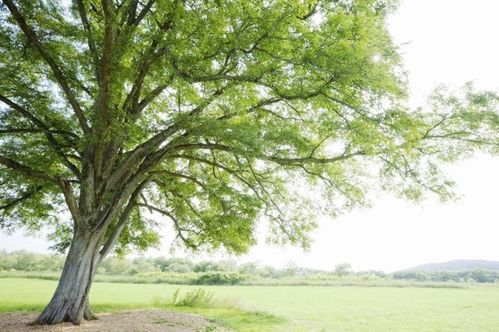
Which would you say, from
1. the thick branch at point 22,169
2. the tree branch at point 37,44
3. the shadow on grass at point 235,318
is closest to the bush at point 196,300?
the shadow on grass at point 235,318

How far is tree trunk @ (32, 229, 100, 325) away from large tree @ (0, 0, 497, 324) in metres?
0.03

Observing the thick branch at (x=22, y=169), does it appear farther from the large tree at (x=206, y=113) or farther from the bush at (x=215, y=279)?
the bush at (x=215, y=279)

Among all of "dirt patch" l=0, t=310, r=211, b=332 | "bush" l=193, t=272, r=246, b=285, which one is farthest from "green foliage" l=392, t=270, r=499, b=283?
"dirt patch" l=0, t=310, r=211, b=332

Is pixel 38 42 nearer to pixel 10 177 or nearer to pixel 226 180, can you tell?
pixel 10 177

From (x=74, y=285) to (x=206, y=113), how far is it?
233 inches

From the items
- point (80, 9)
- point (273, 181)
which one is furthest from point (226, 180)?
point (80, 9)

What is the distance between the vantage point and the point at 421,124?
807 centimetres

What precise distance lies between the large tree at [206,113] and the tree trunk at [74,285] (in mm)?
31

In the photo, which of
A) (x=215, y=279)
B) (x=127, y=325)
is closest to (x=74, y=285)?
(x=127, y=325)

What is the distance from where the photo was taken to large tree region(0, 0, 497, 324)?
23.7 ft

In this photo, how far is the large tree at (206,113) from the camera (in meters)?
7.23

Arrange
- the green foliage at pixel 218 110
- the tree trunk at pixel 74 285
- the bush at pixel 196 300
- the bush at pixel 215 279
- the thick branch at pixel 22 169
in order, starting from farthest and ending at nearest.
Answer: the bush at pixel 215 279 < the bush at pixel 196 300 < the tree trunk at pixel 74 285 < the thick branch at pixel 22 169 < the green foliage at pixel 218 110

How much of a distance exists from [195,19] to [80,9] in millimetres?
3640

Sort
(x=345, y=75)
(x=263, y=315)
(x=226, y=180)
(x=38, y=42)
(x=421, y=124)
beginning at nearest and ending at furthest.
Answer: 1. (x=345, y=75)
2. (x=421, y=124)
3. (x=38, y=42)
4. (x=226, y=180)
5. (x=263, y=315)
